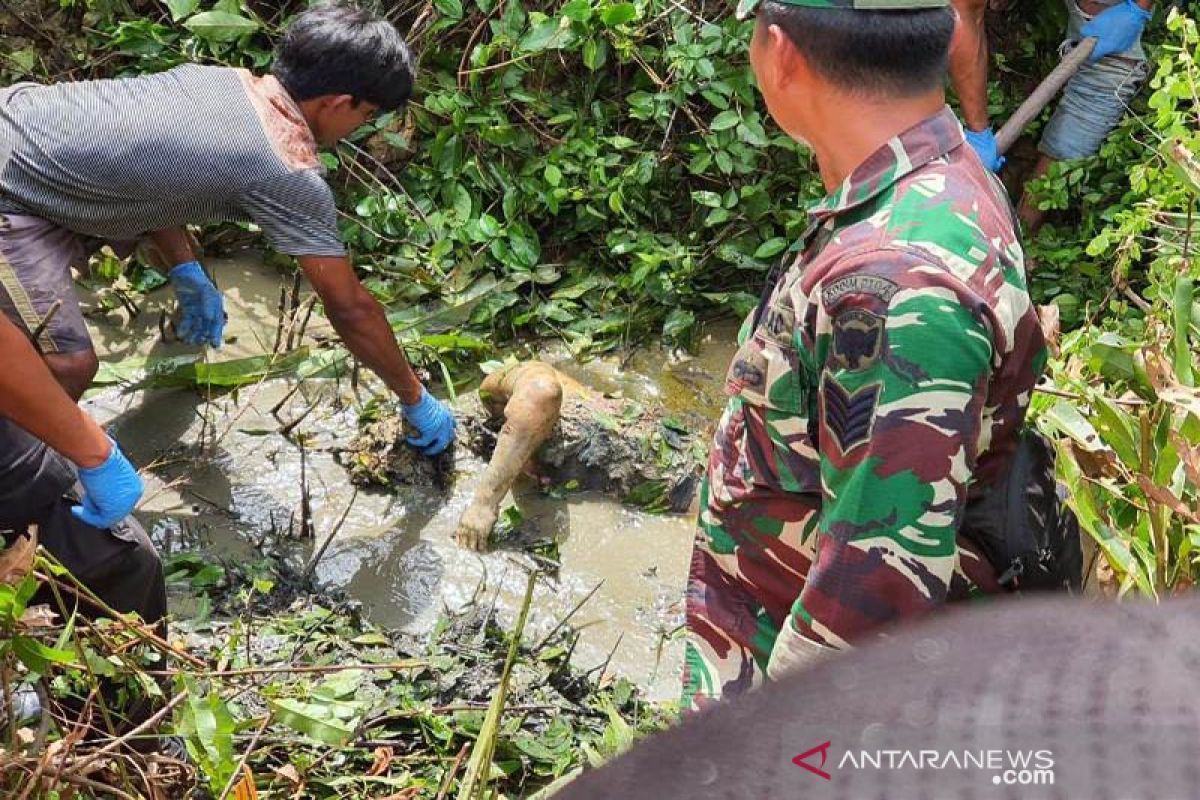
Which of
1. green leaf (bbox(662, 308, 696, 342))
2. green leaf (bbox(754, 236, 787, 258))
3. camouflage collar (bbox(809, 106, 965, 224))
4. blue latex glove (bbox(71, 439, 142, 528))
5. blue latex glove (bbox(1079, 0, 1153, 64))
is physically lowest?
green leaf (bbox(662, 308, 696, 342))

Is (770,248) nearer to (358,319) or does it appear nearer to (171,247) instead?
(358,319)

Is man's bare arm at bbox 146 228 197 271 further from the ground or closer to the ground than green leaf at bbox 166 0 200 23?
closer to the ground

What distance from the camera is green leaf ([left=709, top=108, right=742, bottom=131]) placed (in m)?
5.18

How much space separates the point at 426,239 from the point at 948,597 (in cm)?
365

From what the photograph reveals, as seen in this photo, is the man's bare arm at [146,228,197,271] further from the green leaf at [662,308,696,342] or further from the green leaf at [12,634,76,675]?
the green leaf at [12,634,76,675]

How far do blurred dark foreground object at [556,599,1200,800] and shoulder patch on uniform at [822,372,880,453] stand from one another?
1.16 meters

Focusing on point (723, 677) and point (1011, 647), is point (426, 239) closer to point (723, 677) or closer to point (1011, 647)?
point (723, 677)

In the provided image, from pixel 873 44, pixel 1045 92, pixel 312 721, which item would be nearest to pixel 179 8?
pixel 312 721

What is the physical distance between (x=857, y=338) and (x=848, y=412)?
0.40 feet

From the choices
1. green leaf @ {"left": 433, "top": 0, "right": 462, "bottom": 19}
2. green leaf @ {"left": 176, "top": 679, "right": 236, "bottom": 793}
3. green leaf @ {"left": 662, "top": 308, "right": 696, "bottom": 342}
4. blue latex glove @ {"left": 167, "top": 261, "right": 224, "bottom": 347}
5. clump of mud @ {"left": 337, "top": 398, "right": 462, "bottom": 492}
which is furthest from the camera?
green leaf @ {"left": 433, "top": 0, "right": 462, "bottom": 19}

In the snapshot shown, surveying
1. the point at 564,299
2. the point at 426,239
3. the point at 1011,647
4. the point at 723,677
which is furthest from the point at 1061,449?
the point at 426,239

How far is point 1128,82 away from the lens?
5184 mm

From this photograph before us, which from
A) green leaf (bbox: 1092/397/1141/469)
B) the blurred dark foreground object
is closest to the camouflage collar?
green leaf (bbox: 1092/397/1141/469)

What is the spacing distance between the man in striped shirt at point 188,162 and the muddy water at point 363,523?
563 millimetres
